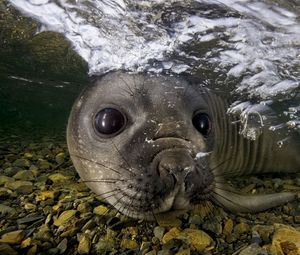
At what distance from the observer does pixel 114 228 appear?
3701 mm

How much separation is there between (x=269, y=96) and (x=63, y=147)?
4.93 m

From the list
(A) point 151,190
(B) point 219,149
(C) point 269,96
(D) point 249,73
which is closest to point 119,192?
(A) point 151,190

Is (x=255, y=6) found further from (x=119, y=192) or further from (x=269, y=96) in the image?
(x=269, y=96)

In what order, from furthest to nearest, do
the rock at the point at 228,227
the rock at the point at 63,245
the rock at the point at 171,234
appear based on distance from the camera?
1. the rock at the point at 228,227
2. the rock at the point at 171,234
3. the rock at the point at 63,245

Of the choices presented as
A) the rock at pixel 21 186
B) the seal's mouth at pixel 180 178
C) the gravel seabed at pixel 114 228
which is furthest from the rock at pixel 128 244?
the rock at pixel 21 186

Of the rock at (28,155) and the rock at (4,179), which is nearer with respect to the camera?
the rock at (4,179)

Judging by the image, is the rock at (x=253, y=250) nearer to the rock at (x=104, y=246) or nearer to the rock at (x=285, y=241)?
the rock at (x=285, y=241)

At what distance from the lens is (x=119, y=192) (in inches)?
138

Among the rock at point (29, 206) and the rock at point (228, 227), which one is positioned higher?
the rock at point (228, 227)

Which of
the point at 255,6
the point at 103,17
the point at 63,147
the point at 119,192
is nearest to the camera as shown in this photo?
the point at 119,192

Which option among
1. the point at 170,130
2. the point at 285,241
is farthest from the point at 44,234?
the point at 285,241

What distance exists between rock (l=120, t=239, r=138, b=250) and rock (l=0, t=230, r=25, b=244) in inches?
39.5

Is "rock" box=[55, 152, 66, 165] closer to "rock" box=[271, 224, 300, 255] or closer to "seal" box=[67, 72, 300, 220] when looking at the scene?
"seal" box=[67, 72, 300, 220]

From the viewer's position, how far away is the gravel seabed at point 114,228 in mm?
3340
